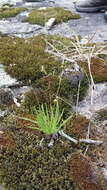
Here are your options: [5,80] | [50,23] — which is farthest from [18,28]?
[5,80]

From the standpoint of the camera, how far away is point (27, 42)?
5676mm

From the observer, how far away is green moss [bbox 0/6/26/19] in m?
7.17

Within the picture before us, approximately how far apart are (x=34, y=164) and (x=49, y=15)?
14.3 feet

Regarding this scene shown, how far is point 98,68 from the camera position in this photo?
487 cm

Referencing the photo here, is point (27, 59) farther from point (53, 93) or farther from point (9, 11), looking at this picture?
point (9, 11)

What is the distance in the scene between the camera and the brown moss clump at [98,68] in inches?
185

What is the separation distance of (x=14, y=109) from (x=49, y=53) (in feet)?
4.85

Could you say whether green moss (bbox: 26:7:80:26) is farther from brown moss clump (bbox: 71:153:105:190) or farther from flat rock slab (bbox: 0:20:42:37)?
brown moss clump (bbox: 71:153:105:190)

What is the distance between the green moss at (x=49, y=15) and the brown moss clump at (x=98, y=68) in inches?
77.3

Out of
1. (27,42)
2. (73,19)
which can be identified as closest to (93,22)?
(73,19)

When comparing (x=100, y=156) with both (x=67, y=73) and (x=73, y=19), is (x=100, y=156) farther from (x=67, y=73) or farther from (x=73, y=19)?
(x=73, y=19)

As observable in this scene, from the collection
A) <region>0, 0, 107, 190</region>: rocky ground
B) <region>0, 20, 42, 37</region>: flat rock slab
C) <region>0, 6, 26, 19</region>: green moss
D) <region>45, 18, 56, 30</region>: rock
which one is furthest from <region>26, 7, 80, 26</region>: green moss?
<region>0, 0, 107, 190</region>: rocky ground

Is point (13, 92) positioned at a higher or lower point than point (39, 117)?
lower

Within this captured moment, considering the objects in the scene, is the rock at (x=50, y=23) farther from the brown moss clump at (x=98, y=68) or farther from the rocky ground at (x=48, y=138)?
the brown moss clump at (x=98, y=68)
